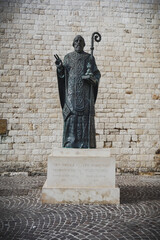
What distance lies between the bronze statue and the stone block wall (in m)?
3.17

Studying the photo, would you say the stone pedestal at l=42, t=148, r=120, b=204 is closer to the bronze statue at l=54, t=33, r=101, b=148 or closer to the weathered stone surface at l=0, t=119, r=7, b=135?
the bronze statue at l=54, t=33, r=101, b=148

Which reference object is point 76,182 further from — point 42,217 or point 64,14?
point 64,14

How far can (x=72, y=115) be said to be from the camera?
389 cm

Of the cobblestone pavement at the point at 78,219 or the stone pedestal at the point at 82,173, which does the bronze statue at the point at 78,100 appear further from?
the cobblestone pavement at the point at 78,219

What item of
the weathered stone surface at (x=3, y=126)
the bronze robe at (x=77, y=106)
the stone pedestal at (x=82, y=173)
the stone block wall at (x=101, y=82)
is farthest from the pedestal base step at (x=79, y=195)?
the weathered stone surface at (x=3, y=126)

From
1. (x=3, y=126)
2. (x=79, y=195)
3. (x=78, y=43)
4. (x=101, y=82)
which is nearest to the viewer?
(x=79, y=195)

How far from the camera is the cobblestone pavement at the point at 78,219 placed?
2.40 metres

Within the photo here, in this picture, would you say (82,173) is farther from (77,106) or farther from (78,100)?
(78,100)

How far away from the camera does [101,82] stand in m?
7.30

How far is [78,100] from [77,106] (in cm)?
11

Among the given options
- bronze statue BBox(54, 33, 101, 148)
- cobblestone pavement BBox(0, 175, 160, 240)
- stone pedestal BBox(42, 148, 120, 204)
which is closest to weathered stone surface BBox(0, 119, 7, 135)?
cobblestone pavement BBox(0, 175, 160, 240)

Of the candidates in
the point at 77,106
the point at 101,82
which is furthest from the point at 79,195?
the point at 101,82

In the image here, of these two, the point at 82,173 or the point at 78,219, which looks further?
the point at 82,173

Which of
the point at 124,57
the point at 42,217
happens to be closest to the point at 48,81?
the point at 124,57
